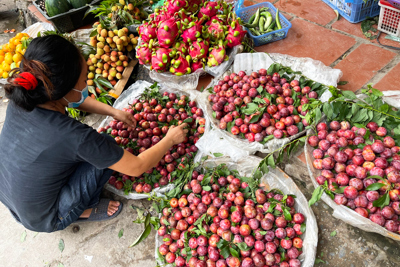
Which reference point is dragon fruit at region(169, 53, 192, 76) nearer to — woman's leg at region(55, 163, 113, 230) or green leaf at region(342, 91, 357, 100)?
woman's leg at region(55, 163, 113, 230)

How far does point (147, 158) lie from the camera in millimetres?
1930

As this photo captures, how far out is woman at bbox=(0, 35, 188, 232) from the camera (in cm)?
151

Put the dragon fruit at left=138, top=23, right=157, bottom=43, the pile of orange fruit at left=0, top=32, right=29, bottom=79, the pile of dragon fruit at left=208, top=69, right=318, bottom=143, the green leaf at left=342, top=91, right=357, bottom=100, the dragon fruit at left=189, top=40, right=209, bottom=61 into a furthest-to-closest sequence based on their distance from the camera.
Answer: the pile of orange fruit at left=0, top=32, right=29, bottom=79, the dragon fruit at left=138, top=23, right=157, bottom=43, the dragon fruit at left=189, top=40, right=209, bottom=61, the pile of dragon fruit at left=208, top=69, right=318, bottom=143, the green leaf at left=342, top=91, right=357, bottom=100

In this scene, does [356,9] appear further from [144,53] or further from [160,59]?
[144,53]

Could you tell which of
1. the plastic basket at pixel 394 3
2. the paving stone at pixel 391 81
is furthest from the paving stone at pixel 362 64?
the plastic basket at pixel 394 3

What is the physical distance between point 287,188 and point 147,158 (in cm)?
93

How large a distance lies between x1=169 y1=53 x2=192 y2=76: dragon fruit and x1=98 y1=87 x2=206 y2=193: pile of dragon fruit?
0.21m

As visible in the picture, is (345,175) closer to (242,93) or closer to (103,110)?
(242,93)

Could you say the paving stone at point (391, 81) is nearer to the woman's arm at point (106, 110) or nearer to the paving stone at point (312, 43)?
the paving stone at point (312, 43)

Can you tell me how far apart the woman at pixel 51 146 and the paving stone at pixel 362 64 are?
4.71 feet

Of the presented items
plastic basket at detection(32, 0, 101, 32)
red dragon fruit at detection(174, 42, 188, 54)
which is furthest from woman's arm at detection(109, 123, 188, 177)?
plastic basket at detection(32, 0, 101, 32)

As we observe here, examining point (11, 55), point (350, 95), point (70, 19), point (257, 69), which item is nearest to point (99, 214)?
point (257, 69)

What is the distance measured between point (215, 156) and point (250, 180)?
0.32m

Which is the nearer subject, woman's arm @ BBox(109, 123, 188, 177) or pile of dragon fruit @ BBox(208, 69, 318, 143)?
woman's arm @ BBox(109, 123, 188, 177)
